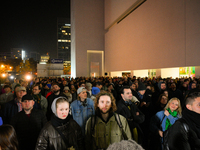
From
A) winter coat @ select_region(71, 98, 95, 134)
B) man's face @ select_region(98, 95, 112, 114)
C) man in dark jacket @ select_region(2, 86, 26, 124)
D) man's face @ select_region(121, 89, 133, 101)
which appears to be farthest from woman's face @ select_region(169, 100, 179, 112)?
man in dark jacket @ select_region(2, 86, 26, 124)

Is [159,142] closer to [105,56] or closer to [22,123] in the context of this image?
[22,123]

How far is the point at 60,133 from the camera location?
2.32 metres

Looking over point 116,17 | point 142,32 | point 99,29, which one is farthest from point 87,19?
point 142,32

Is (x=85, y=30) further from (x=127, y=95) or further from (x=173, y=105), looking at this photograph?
(x=173, y=105)

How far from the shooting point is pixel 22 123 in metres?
3.25

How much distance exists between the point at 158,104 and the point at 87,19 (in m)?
37.3

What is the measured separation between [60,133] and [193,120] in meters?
2.01

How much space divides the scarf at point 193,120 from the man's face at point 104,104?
123cm

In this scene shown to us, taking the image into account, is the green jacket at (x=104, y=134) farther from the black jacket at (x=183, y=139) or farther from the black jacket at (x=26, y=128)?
the black jacket at (x=26, y=128)

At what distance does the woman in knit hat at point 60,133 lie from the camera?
2.28 metres

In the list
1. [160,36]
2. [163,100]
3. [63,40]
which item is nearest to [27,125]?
[163,100]

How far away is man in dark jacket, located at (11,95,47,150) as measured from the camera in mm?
3230

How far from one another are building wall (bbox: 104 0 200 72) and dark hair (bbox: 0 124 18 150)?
1619 cm

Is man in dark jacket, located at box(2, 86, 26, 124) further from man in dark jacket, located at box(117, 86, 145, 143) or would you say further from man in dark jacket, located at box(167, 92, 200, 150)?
man in dark jacket, located at box(167, 92, 200, 150)
